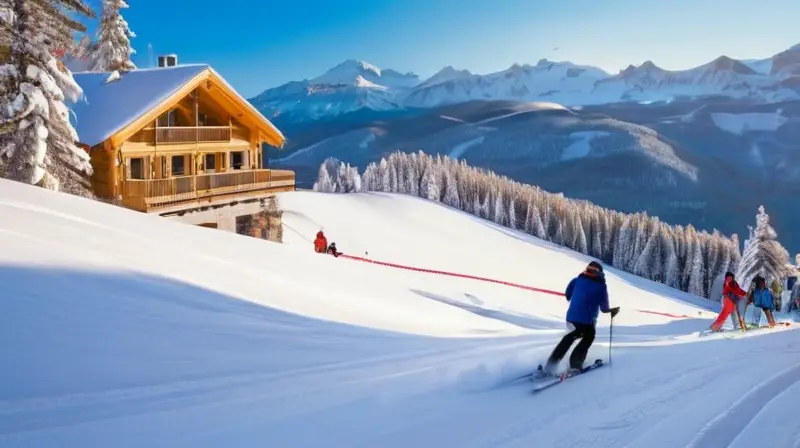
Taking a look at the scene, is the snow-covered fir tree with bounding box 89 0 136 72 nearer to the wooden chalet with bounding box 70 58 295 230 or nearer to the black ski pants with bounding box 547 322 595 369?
the wooden chalet with bounding box 70 58 295 230

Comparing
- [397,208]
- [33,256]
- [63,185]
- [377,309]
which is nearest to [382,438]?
[33,256]

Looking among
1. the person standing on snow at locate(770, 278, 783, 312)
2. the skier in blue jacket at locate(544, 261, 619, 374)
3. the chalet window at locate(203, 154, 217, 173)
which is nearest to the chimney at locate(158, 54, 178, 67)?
the chalet window at locate(203, 154, 217, 173)

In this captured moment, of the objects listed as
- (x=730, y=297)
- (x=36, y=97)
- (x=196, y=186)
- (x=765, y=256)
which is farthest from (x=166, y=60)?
(x=765, y=256)

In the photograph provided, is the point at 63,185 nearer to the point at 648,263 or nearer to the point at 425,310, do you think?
the point at 425,310

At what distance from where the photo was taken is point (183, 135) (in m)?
29.7

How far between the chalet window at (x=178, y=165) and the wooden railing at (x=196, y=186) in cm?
309

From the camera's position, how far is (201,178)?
28.7 m

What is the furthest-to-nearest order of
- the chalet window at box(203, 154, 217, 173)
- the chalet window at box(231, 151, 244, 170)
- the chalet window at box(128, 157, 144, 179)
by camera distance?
1. the chalet window at box(231, 151, 244, 170)
2. the chalet window at box(203, 154, 217, 173)
3. the chalet window at box(128, 157, 144, 179)

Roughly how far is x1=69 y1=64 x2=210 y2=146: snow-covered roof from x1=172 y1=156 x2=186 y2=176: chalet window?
4.21 m

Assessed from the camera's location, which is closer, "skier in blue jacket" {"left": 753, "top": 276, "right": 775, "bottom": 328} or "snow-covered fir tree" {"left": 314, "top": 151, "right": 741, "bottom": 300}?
"skier in blue jacket" {"left": 753, "top": 276, "right": 775, "bottom": 328}

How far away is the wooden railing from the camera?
26.0m

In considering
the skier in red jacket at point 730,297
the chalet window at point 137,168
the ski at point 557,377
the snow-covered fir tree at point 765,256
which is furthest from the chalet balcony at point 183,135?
the snow-covered fir tree at point 765,256

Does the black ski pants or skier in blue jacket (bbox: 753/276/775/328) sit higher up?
the black ski pants

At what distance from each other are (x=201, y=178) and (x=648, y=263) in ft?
279
